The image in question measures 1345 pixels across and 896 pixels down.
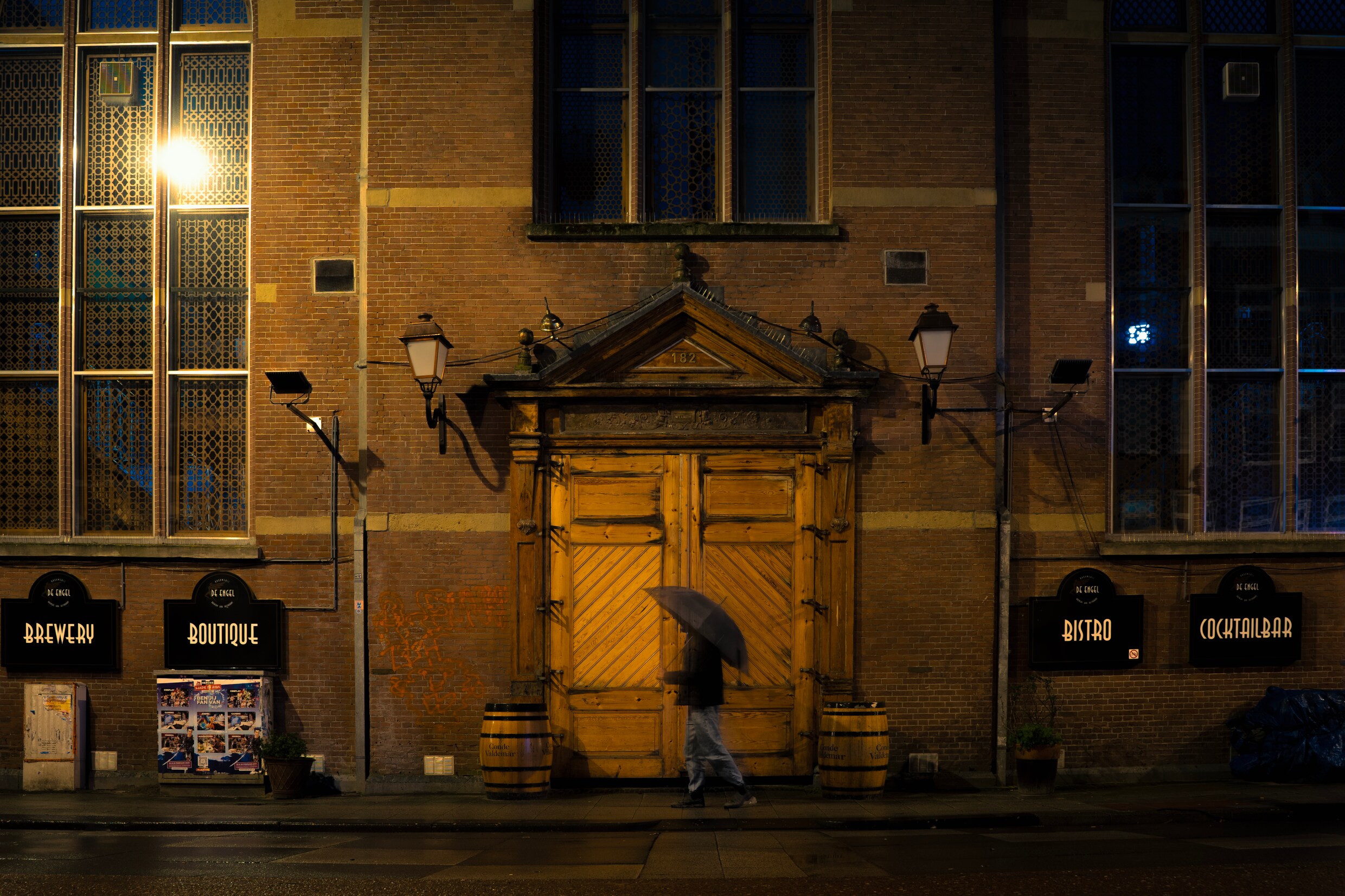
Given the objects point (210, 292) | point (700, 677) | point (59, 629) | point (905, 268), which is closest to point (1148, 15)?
point (905, 268)

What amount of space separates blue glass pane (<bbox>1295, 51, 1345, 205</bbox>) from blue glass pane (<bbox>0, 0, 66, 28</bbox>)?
42.6ft

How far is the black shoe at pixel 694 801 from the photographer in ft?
31.5

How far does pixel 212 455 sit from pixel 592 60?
5.63 metres

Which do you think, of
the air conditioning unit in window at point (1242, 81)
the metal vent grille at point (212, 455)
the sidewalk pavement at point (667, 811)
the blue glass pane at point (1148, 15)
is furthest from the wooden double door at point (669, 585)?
the air conditioning unit in window at point (1242, 81)

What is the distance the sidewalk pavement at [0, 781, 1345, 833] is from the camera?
9.11 meters

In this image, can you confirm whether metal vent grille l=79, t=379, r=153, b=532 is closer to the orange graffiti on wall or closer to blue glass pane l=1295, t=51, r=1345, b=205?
the orange graffiti on wall

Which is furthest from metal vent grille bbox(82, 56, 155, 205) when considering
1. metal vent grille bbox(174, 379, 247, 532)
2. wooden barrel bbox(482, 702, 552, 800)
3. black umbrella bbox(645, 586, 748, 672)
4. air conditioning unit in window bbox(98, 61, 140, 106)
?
black umbrella bbox(645, 586, 748, 672)

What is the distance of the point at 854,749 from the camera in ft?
32.2

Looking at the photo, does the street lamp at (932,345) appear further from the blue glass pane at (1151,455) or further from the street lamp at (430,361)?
the street lamp at (430,361)

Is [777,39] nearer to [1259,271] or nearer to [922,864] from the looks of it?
[1259,271]

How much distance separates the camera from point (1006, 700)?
10883 mm

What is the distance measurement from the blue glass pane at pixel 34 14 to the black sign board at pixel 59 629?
18.8 feet

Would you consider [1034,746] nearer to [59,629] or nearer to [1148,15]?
[1148,15]

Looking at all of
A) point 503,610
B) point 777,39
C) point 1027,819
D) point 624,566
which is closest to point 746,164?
point 777,39
